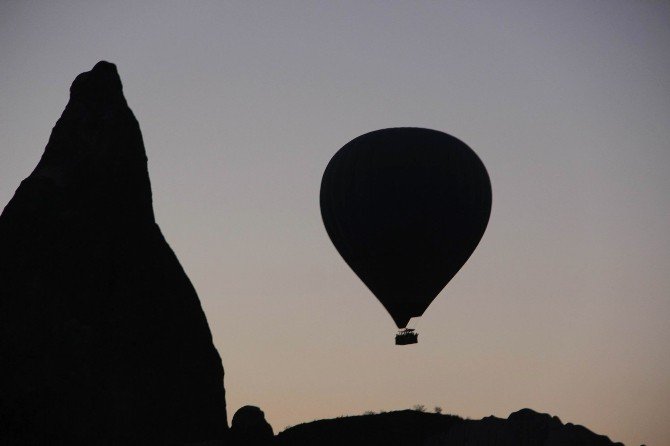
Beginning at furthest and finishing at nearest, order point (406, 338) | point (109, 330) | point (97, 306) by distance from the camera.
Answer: point (97, 306) → point (109, 330) → point (406, 338)

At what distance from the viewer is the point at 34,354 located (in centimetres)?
4922

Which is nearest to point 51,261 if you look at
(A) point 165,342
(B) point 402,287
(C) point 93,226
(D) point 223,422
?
(C) point 93,226

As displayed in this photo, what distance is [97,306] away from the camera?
53031 millimetres

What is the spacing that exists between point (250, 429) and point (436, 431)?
8328mm

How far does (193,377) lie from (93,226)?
8448 millimetres

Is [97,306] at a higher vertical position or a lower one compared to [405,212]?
lower

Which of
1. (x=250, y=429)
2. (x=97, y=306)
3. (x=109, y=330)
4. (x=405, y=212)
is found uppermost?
(x=405, y=212)

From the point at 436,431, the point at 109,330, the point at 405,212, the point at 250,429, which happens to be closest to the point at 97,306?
the point at 109,330

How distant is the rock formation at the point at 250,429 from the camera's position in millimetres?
46000

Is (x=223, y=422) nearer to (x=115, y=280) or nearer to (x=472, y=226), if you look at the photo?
(x=115, y=280)

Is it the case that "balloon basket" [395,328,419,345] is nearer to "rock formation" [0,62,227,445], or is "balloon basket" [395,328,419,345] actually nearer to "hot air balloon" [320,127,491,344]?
"hot air balloon" [320,127,491,344]

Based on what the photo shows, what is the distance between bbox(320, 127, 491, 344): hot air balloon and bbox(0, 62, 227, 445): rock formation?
14734 millimetres

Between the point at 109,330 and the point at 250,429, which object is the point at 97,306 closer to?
the point at 109,330

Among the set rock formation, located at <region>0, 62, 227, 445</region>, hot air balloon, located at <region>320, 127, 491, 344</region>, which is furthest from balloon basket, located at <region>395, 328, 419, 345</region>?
rock formation, located at <region>0, 62, 227, 445</region>
